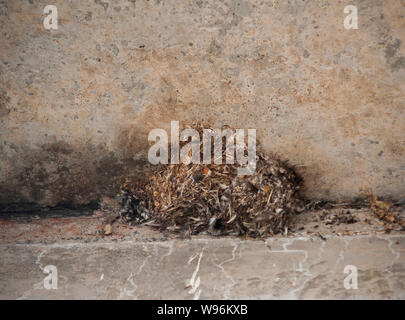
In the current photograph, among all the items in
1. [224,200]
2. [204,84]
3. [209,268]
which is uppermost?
[204,84]

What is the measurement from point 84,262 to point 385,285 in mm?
1691

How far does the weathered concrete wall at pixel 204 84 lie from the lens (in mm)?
2506

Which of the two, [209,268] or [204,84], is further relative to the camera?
[204,84]

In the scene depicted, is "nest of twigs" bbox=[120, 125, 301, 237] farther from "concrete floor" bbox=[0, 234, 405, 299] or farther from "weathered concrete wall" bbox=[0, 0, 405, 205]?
"weathered concrete wall" bbox=[0, 0, 405, 205]

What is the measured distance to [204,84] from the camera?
2.63 meters

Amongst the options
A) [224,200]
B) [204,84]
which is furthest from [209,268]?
[204,84]

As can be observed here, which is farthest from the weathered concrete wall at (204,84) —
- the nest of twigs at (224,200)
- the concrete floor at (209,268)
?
the concrete floor at (209,268)

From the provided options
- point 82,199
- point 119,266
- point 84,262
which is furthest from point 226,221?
point 82,199

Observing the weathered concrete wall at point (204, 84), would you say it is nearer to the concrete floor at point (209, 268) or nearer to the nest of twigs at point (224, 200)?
the nest of twigs at point (224, 200)

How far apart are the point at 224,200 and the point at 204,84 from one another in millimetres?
801

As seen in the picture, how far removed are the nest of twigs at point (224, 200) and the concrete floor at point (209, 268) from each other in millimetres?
115

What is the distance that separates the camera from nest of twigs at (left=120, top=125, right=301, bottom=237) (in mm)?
2518

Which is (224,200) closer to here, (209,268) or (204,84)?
(209,268)

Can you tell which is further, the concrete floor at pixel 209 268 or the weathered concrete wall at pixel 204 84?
the weathered concrete wall at pixel 204 84
